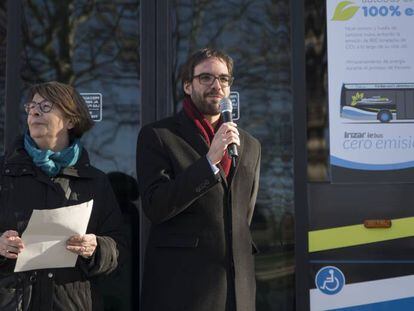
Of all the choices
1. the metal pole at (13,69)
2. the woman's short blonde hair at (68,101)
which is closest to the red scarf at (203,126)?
the woman's short blonde hair at (68,101)

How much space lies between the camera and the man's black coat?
2359 mm

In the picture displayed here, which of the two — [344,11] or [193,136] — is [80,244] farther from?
[344,11]

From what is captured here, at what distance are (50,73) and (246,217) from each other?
4.52 ft

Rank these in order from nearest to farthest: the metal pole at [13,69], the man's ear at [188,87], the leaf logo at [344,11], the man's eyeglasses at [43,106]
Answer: the man's eyeglasses at [43,106] < the man's ear at [188,87] < the leaf logo at [344,11] < the metal pole at [13,69]

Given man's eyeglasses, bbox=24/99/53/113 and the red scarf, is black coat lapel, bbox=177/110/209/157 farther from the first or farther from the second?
man's eyeglasses, bbox=24/99/53/113

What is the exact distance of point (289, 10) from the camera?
10.3 feet

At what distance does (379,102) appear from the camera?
301 centimetres

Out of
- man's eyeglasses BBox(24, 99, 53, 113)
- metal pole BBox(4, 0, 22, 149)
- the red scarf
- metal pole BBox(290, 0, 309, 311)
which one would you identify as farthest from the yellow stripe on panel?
metal pole BBox(4, 0, 22, 149)

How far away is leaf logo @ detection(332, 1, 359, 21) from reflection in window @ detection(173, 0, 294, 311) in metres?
0.24

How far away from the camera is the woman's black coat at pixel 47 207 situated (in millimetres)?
2295

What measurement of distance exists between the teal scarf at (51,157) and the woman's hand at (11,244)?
28 centimetres

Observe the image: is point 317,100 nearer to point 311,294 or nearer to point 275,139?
point 275,139

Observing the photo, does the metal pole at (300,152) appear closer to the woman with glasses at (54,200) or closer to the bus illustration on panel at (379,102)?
the bus illustration on panel at (379,102)

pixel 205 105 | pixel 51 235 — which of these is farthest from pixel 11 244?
pixel 205 105
